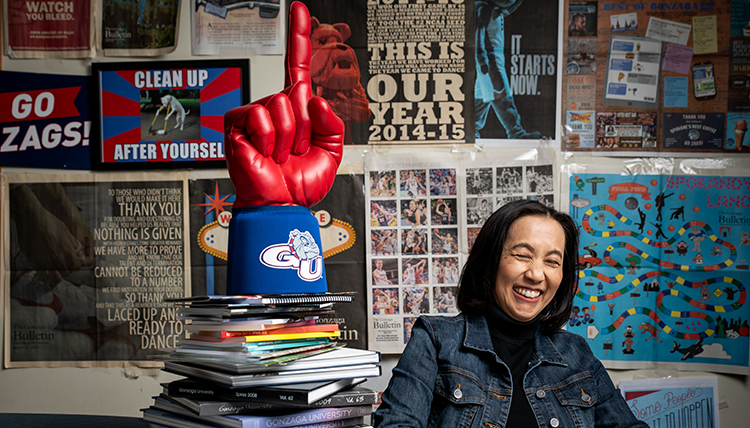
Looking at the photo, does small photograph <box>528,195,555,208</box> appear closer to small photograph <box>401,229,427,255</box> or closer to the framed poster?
small photograph <box>401,229,427,255</box>

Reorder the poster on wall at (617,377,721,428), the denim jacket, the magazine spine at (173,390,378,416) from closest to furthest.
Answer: the magazine spine at (173,390,378,416)
the denim jacket
the poster on wall at (617,377,721,428)

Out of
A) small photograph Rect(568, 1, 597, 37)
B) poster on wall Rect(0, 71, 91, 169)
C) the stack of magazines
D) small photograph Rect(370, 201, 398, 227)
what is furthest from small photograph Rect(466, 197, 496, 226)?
poster on wall Rect(0, 71, 91, 169)

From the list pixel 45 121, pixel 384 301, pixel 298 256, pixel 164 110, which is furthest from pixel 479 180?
pixel 45 121

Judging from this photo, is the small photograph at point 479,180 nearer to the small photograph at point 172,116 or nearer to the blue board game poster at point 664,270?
the blue board game poster at point 664,270

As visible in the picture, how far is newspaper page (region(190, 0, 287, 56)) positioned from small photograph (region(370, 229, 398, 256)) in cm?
70

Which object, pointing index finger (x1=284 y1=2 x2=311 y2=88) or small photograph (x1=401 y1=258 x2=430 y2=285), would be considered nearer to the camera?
pointing index finger (x1=284 y1=2 x2=311 y2=88)

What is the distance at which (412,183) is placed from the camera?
1.77 metres

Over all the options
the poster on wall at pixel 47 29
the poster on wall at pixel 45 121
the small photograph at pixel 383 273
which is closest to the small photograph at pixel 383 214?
the small photograph at pixel 383 273

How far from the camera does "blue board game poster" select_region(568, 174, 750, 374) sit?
172 centimetres

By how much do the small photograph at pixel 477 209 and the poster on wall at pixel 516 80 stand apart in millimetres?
201

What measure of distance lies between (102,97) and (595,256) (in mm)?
1765

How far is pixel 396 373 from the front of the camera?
3.34ft

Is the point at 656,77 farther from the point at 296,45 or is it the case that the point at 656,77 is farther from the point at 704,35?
the point at 296,45

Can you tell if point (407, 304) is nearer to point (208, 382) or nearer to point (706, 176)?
point (208, 382)
